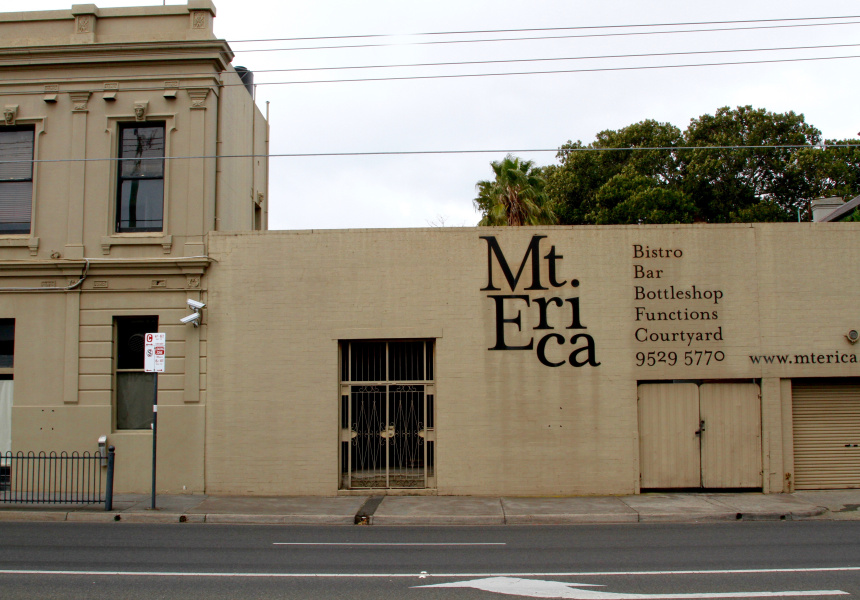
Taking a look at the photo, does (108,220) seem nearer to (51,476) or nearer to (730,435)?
(51,476)

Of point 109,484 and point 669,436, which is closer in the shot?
point 109,484

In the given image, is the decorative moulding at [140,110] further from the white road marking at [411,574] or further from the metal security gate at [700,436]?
the metal security gate at [700,436]

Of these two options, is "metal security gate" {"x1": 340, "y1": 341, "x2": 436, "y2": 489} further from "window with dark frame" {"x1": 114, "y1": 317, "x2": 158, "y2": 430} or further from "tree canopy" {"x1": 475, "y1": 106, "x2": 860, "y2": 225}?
"tree canopy" {"x1": 475, "y1": 106, "x2": 860, "y2": 225}

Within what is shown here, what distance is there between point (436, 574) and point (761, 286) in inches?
392

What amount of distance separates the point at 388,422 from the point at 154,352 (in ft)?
15.2

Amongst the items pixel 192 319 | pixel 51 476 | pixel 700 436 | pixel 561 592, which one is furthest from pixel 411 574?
pixel 51 476

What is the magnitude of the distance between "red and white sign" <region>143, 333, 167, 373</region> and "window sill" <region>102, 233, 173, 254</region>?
2.51 m

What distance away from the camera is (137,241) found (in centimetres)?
1539

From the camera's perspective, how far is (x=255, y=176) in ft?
64.5

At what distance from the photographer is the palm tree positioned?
26.0 metres

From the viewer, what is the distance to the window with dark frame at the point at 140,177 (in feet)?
51.9

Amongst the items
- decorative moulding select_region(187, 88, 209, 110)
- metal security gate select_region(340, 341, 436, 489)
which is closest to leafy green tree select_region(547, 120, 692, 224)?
metal security gate select_region(340, 341, 436, 489)

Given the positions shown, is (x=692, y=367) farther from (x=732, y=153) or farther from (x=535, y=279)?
(x=732, y=153)

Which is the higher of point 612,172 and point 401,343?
point 612,172
